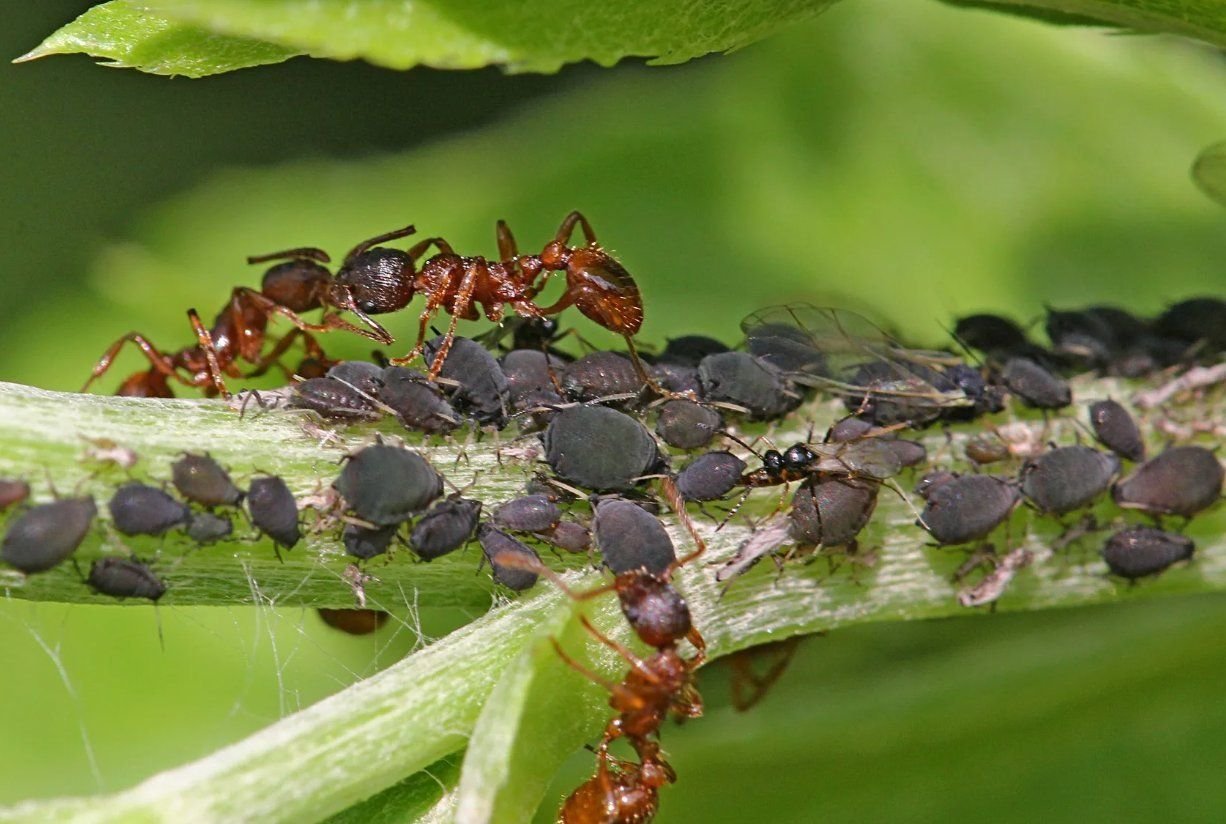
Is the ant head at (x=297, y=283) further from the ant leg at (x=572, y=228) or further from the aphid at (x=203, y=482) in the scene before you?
the aphid at (x=203, y=482)

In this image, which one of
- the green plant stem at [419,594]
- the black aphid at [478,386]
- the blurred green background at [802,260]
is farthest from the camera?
the blurred green background at [802,260]

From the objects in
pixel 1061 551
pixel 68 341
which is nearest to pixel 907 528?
pixel 1061 551

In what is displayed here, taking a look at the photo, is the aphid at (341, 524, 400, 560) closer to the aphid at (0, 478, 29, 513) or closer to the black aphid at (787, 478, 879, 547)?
the aphid at (0, 478, 29, 513)

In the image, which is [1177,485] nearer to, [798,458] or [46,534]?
[798,458]

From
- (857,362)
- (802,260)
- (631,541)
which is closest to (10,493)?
(631,541)

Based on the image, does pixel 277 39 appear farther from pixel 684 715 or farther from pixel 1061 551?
pixel 1061 551

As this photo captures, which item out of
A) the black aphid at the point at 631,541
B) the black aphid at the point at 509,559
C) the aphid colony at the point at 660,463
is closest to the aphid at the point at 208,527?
the aphid colony at the point at 660,463

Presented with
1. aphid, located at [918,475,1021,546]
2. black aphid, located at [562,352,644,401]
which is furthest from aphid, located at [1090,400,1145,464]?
black aphid, located at [562,352,644,401]
